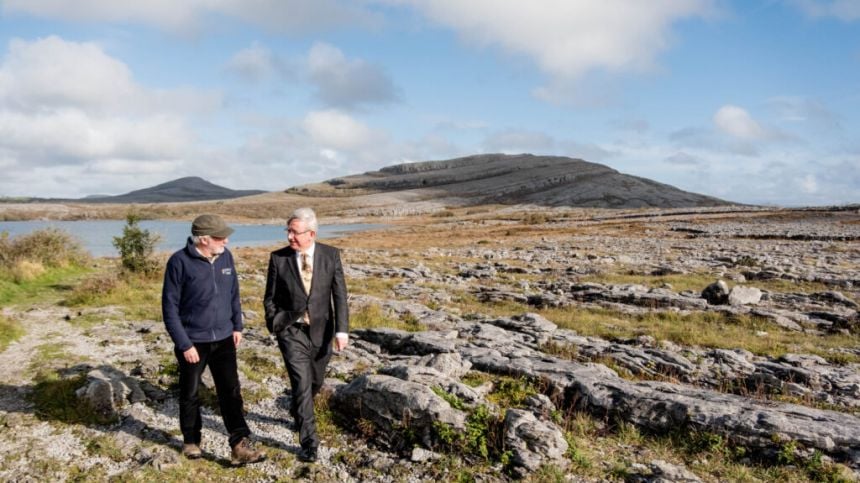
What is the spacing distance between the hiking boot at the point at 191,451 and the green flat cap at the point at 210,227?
3.02 metres

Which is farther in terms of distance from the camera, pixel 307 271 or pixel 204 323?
pixel 307 271

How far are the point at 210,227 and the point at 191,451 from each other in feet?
10.4

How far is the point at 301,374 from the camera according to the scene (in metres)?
7.04

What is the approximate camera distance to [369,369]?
35.3 feet

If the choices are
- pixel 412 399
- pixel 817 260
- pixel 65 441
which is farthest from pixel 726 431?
pixel 817 260

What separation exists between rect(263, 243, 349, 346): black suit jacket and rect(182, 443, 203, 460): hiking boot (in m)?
1.95

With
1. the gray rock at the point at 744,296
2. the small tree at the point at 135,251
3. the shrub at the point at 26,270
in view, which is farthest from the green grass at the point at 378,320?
the shrub at the point at 26,270

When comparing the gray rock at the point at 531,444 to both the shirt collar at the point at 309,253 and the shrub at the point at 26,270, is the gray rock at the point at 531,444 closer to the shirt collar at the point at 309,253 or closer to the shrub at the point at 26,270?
the shirt collar at the point at 309,253

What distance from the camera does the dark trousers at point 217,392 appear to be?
6.88m

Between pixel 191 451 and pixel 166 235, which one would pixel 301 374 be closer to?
pixel 191 451

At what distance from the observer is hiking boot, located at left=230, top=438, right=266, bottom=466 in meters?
6.80

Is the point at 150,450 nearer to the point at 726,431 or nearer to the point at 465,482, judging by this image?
the point at 465,482

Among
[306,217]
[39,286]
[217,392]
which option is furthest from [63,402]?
[39,286]

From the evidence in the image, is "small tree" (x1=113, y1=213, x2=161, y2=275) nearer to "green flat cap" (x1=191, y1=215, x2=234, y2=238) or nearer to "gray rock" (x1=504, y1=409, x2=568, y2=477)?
"green flat cap" (x1=191, y1=215, x2=234, y2=238)
